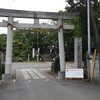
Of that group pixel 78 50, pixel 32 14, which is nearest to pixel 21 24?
pixel 32 14

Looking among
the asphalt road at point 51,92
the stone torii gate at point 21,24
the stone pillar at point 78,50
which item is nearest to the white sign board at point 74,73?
the stone torii gate at point 21,24

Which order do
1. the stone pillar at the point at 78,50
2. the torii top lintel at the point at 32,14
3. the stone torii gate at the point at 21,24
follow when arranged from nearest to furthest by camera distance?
the stone torii gate at the point at 21,24, the torii top lintel at the point at 32,14, the stone pillar at the point at 78,50

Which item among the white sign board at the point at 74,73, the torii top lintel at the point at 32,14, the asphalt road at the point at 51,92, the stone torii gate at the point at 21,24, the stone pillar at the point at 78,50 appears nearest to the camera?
the asphalt road at the point at 51,92

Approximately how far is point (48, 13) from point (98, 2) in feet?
16.3

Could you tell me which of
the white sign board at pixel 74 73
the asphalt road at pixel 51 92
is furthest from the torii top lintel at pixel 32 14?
the asphalt road at pixel 51 92

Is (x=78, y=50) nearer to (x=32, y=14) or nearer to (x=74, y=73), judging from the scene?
(x=74, y=73)

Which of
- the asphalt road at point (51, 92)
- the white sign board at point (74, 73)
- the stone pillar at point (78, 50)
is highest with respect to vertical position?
the stone pillar at point (78, 50)

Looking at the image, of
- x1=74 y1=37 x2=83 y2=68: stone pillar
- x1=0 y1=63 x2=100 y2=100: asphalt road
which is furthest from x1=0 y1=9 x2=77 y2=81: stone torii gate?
x1=0 y1=63 x2=100 y2=100: asphalt road

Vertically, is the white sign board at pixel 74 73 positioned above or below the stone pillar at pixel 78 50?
below

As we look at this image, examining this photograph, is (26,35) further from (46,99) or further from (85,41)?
(46,99)

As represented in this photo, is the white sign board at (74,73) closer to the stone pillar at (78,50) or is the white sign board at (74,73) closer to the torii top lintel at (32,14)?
the stone pillar at (78,50)

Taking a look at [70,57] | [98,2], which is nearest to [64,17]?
[98,2]

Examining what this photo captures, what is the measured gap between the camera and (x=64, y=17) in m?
31.1

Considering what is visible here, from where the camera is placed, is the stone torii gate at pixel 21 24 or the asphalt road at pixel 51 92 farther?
the stone torii gate at pixel 21 24
